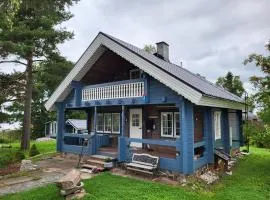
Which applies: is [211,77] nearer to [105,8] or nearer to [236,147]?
[236,147]

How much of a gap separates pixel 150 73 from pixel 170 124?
3.61m

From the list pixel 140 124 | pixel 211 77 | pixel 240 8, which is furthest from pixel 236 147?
pixel 211 77

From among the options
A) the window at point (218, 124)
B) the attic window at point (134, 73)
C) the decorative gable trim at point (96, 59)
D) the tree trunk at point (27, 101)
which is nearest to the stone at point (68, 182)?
the decorative gable trim at point (96, 59)

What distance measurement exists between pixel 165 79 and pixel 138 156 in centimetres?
335

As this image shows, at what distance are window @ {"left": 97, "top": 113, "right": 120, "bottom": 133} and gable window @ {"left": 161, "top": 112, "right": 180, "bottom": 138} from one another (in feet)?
10.9

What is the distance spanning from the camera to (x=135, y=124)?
13.7m

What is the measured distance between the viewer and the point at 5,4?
8023 mm

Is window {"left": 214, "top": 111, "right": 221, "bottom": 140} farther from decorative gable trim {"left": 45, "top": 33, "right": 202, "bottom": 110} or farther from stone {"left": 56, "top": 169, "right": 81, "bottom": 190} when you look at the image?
stone {"left": 56, "top": 169, "right": 81, "bottom": 190}

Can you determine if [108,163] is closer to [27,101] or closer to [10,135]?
[27,101]

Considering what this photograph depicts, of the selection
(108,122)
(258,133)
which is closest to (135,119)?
(108,122)

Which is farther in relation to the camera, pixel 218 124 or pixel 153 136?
pixel 218 124

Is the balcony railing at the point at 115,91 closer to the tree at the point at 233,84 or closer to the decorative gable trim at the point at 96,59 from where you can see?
the decorative gable trim at the point at 96,59

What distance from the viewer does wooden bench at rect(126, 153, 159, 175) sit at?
9322 mm

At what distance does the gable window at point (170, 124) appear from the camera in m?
12.3
